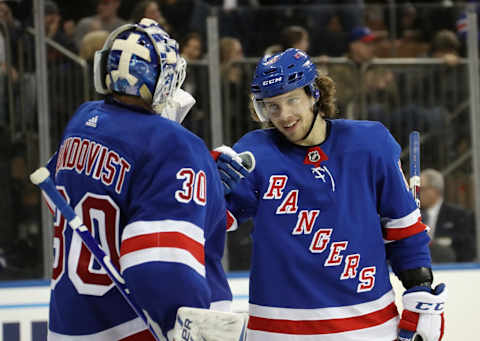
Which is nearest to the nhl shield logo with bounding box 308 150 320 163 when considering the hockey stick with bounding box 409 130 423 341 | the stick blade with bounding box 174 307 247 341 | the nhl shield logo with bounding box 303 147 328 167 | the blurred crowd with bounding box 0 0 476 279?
the nhl shield logo with bounding box 303 147 328 167

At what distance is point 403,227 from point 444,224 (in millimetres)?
2082

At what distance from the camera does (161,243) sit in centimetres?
161

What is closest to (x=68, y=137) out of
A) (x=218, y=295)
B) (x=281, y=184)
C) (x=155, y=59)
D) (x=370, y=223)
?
(x=155, y=59)

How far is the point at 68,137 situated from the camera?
1.83m

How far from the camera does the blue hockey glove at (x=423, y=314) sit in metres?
Result: 2.41

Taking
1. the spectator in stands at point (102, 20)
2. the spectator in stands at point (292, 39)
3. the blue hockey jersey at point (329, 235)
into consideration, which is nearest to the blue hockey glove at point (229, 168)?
the blue hockey jersey at point (329, 235)

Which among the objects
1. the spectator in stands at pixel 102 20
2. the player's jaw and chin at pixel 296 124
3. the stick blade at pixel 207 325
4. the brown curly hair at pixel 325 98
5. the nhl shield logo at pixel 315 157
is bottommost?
the stick blade at pixel 207 325

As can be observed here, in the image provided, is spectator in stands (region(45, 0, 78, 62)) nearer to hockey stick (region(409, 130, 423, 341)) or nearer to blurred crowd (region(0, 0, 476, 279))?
blurred crowd (region(0, 0, 476, 279))

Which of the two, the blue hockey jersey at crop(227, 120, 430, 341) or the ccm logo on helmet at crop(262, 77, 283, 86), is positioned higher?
the ccm logo on helmet at crop(262, 77, 283, 86)

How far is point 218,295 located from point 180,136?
415 mm

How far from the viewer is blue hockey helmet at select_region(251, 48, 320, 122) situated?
94.9 inches

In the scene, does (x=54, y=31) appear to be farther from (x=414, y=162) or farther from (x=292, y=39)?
(x=414, y=162)

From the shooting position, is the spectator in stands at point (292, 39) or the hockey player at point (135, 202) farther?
the spectator in stands at point (292, 39)

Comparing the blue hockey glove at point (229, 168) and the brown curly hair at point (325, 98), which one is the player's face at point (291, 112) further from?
the blue hockey glove at point (229, 168)
